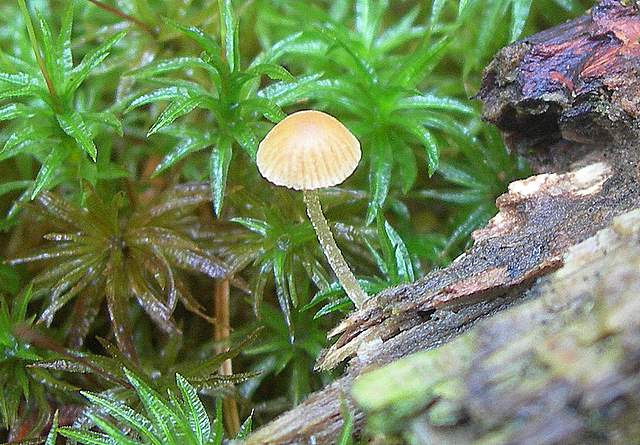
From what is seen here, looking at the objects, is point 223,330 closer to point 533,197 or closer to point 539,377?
point 533,197

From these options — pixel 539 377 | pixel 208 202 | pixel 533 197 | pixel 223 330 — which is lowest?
pixel 539 377

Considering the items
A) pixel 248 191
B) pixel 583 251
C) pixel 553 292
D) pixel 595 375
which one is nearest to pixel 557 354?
pixel 595 375

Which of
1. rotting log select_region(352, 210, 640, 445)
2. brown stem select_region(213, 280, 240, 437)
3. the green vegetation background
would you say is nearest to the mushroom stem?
the green vegetation background

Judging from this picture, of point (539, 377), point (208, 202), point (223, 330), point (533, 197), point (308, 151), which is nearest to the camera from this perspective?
point (539, 377)

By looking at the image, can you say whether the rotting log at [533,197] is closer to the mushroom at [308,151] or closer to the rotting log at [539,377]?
the rotting log at [539,377]

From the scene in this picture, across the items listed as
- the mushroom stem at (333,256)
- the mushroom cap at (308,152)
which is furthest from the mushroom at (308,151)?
the mushroom stem at (333,256)

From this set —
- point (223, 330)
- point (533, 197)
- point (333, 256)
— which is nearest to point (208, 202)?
point (223, 330)
